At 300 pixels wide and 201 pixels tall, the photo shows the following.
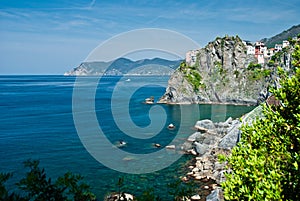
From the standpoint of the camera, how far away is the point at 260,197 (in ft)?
20.0

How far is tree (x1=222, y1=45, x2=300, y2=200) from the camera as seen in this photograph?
249 inches

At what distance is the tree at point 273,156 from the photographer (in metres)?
6.34

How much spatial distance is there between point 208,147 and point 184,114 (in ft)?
108

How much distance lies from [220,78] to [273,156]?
313 feet

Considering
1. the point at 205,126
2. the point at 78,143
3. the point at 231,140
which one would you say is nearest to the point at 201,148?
the point at 231,140

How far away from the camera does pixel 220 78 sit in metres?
99.8

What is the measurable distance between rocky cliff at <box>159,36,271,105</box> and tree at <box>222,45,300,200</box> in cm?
8533

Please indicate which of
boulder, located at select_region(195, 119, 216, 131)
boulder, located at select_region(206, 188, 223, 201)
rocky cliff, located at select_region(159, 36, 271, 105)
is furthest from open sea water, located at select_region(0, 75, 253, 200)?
rocky cliff, located at select_region(159, 36, 271, 105)

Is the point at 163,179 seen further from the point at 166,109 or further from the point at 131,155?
the point at 166,109

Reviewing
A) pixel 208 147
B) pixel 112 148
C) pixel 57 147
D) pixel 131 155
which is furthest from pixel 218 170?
pixel 57 147

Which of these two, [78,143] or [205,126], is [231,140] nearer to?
[205,126]

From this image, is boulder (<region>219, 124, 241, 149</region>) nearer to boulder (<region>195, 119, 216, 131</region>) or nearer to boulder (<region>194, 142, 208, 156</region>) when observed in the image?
boulder (<region>194, 142, 208, 156</region>)

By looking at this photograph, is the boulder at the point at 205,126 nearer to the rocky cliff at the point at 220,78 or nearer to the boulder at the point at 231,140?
the boulder at the point at 231,140

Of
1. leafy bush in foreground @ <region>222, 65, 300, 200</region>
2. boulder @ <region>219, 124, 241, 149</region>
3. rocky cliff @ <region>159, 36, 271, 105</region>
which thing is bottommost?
boulder @ <region>219, 124, 241, 149</region>
